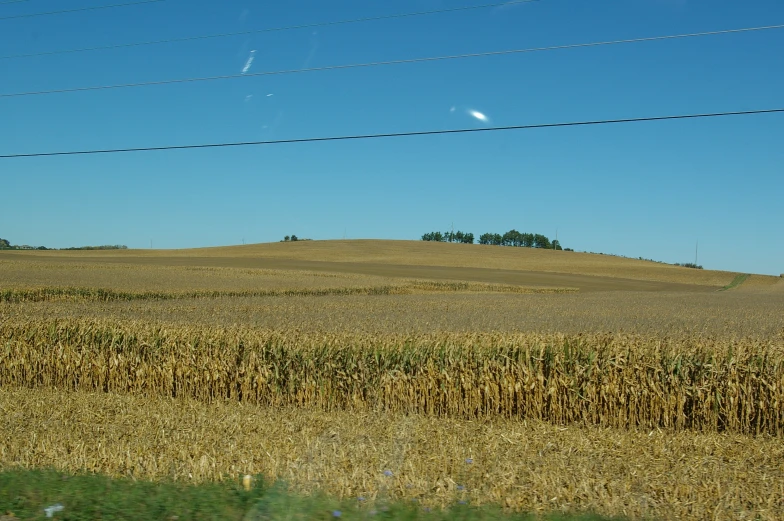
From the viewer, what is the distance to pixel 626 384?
11.5 metres

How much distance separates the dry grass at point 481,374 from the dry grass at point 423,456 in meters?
0.73

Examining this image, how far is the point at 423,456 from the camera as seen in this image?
26.3 feet

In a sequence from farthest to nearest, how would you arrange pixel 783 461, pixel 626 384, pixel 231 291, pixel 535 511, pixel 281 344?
1. pixel 231 291
2. pixel 281 344
3. pixel 626 384
4. pixel 783 461
5. pixel 535 511

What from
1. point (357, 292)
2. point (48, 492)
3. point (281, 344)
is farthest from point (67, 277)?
point (48, 492)

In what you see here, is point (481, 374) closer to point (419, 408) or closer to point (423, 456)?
point (419, 408)

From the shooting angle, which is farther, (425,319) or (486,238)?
(486,238)

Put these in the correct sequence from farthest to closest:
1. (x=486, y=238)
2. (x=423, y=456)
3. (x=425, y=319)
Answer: (x=486, y=238) → (x=425, y=319) → (x=423, y=456)

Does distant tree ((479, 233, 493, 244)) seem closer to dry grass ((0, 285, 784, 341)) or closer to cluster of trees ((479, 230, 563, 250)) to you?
cluster of trees ((479, 230, 563, 250))

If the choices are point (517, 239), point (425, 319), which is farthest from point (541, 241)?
point (425, 319)

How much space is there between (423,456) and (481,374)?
4.10m

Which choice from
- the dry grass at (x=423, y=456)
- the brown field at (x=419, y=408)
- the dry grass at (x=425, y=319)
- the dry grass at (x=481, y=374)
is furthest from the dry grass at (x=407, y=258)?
the dry grass at (x=423, y=456)

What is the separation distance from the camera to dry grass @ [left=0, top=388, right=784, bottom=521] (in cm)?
655

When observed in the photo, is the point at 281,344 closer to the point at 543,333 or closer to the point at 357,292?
the point at 543,333

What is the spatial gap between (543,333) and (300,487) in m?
7.79
